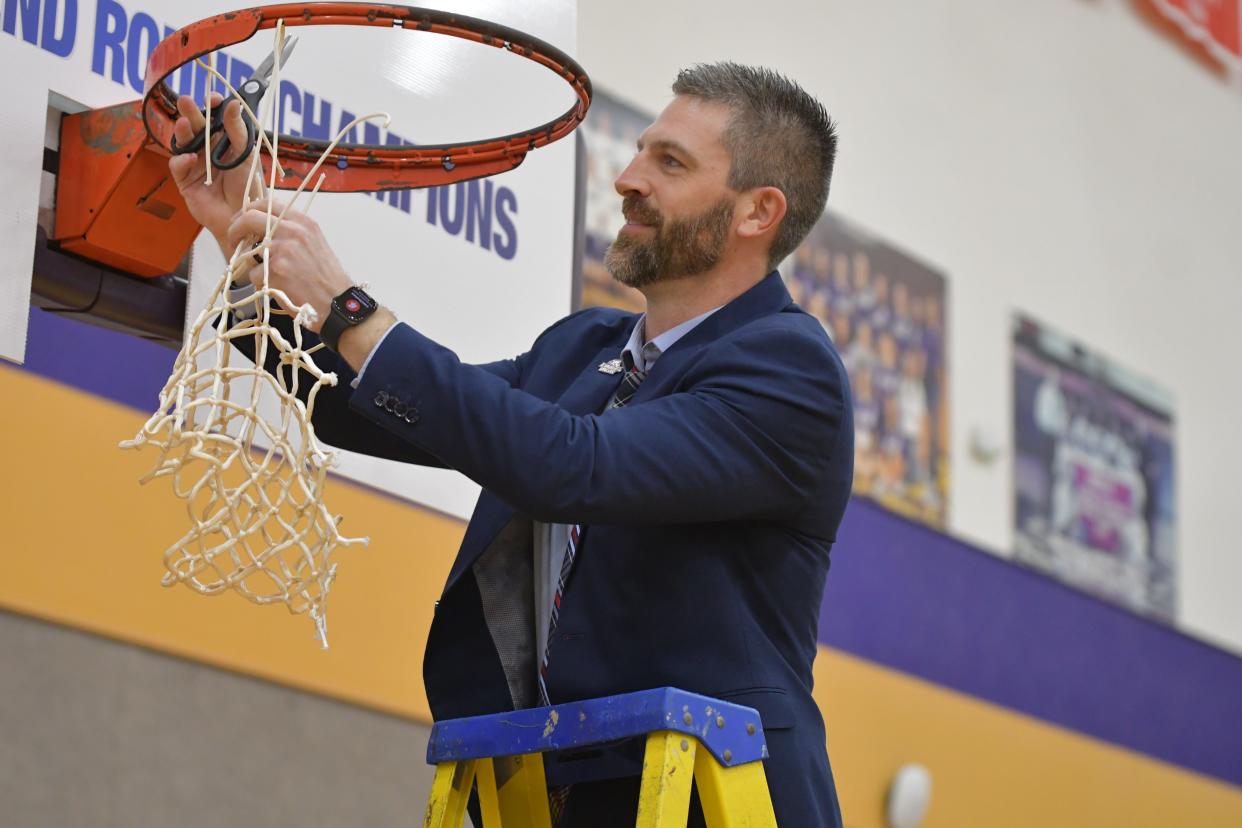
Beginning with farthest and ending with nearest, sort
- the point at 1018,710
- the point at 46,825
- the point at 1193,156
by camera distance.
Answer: the point at 1193,156, the point at 1018,710, the point at 46,825

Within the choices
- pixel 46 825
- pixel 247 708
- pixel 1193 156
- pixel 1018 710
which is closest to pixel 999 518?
pixel 1018 710

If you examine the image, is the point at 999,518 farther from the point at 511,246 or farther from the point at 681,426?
the point at 681,426

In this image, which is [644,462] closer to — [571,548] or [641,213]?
[571,548]

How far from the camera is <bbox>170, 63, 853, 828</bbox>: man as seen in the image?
227 centimetres

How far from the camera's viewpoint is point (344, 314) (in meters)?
2.30

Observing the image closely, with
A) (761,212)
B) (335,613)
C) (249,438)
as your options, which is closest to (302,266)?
(249,438)

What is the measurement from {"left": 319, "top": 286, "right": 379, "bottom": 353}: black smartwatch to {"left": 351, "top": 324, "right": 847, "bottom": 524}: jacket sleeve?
0.17ft

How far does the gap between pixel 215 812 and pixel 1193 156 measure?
311 inches

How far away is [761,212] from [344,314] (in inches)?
33.4

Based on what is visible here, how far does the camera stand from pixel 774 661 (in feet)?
7.84

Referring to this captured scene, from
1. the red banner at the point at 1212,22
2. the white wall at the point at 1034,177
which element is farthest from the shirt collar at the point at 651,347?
the red banner at the point at 1212,22

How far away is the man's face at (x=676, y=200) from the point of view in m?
2.78

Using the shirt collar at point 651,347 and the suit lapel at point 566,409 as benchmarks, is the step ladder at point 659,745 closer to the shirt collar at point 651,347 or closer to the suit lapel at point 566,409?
the suit lapel at point 566,409

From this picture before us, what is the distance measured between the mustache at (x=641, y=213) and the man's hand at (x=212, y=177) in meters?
0.61
